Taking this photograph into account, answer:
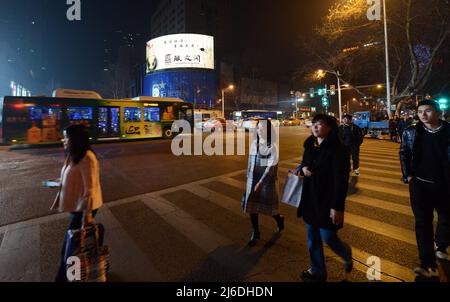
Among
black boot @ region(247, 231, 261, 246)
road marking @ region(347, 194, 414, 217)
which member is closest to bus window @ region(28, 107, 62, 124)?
black boot @ region(247, 231, 261, 246)

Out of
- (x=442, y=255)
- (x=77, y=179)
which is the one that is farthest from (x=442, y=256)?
(x=77, y=179)

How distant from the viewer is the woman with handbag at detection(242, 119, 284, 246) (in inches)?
149

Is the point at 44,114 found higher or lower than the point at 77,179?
higher

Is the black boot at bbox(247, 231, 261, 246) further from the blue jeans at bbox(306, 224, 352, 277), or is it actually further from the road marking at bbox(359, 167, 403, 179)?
the road marking at bbox(359, 167, 403, 179)

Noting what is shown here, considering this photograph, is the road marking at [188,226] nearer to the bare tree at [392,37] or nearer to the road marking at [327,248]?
the road marking at [327,248]

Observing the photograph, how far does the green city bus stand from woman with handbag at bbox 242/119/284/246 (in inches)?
468

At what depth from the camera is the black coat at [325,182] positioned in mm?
2611

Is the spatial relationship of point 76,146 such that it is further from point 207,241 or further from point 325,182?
point 325,182

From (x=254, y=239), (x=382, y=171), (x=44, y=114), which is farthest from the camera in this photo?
(x=44, y=114)

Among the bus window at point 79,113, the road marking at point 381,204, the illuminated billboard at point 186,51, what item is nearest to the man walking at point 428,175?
the road marking at point 381,204

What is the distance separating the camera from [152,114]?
20.4 metres

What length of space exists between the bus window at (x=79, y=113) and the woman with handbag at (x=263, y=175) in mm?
16179

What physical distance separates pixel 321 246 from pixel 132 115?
1829 centimetres

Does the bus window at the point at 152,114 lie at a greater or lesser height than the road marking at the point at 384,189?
greater
